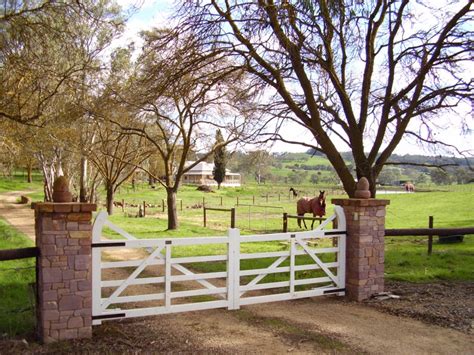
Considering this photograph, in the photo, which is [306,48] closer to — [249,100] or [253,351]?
[249,100]

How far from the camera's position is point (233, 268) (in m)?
6.63

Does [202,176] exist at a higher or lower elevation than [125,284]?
higher

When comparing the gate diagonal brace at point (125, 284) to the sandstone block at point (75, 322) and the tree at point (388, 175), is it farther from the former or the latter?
the tree at point (388, 175)

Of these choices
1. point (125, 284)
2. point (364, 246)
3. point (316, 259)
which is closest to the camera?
point (125, 284)

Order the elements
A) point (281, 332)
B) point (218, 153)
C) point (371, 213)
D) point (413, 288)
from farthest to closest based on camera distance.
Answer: point (218, 153), point (413, 288), point (371, 213), point (281, 332)

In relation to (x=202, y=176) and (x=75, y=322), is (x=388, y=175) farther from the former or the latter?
(x=75, y=322)

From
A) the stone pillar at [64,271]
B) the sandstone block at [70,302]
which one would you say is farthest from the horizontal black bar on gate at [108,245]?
the sandstone block at [70,302]

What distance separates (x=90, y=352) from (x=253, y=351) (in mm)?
1816

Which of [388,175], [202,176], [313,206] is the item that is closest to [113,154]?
[313,206]

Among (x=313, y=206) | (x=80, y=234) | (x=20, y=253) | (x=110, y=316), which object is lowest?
(x=110, y=316)

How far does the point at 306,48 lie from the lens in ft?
28.2

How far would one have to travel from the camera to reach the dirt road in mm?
5332

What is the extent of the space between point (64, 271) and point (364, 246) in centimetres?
469

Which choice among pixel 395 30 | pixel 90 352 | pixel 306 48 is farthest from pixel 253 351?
pixel 395 30
